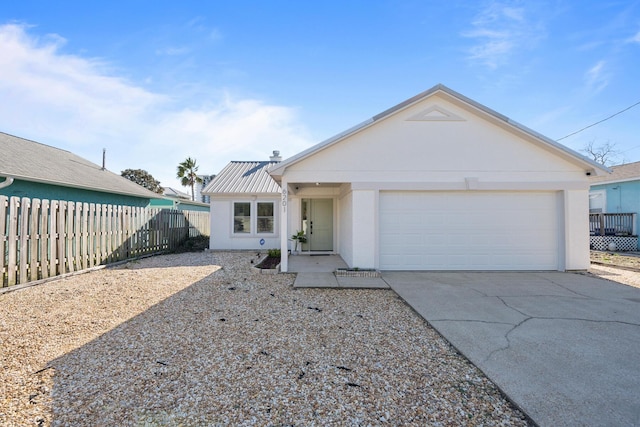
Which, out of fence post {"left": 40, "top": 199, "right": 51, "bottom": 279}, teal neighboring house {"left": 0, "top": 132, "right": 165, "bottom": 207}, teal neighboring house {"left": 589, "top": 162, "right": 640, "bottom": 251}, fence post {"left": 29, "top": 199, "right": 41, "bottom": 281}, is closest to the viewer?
fence post {"left": 29, "top": 199, "right": 41, "bottom": 281}

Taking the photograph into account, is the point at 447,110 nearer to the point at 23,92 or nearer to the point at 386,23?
the point at 386,23

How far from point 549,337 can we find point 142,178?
1753 inches

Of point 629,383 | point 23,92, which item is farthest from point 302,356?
point 23,92

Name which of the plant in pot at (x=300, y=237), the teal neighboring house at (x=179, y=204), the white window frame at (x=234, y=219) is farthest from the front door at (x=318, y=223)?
the teal neighboring house at (x=179, y=204)

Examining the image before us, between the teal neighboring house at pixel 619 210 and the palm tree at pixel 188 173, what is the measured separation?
34.3 metres

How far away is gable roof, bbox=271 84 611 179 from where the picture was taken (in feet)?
26.5

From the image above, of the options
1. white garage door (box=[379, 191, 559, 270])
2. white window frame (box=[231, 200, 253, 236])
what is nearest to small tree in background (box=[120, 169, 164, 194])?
white window frame (box=[231, 200, 253, 236])

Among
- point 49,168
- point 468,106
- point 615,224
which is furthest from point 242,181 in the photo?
point 615,224

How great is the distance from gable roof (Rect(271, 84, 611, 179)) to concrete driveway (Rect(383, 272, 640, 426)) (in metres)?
3.24

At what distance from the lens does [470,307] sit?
5.32 meters

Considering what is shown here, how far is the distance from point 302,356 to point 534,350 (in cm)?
276

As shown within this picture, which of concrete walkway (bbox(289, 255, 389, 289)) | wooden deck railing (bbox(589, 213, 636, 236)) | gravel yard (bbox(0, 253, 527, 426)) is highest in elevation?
wooden deck railing (bbox(589, 213, 636, 236))

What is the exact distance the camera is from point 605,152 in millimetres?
27953

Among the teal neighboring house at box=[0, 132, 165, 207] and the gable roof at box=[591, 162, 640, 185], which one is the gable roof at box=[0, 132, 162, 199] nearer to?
the teal neighboring house at box=[0, 132, 165, 207]
